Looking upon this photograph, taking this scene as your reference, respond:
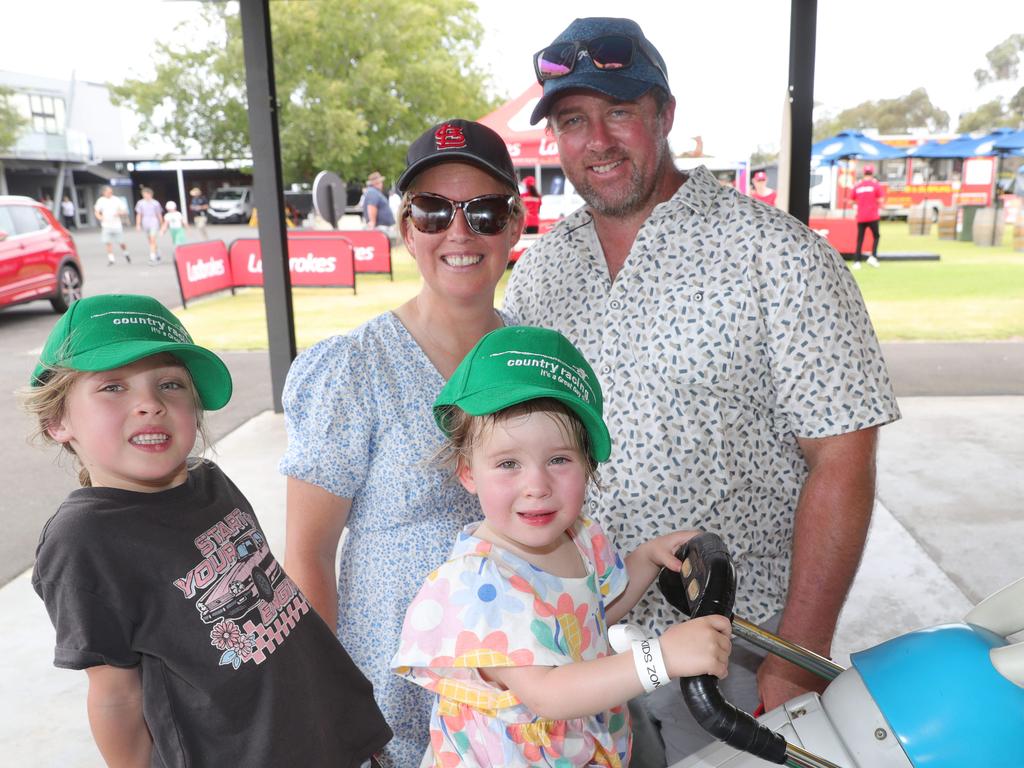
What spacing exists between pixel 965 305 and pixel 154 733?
44.8 ft

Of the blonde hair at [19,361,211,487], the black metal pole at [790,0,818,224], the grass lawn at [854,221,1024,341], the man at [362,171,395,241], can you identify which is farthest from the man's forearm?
the man at [362,171,395,241]

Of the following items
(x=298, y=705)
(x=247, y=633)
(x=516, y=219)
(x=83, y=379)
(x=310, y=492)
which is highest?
(x=516, y=219)

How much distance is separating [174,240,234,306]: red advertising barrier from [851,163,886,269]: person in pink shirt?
11847 mm

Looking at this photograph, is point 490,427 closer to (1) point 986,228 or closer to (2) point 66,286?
(2) point 66,286

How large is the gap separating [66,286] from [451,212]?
44.9 feet

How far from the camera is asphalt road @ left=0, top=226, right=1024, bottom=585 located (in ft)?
17.9

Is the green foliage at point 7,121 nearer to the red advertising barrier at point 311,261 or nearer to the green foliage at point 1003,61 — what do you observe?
the red advertising barrier at point 311,261

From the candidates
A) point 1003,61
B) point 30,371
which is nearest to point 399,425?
point 30,371

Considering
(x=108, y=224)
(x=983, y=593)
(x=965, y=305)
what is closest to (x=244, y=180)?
(x=108, y=224)

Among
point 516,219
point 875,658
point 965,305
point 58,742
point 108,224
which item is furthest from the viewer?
point 108,224

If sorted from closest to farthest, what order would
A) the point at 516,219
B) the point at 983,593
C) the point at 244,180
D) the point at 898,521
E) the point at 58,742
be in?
1. the point at 516,219
2. the point at 58,742
3. the point at 983,593
4. the point at 898,521
5. the point at 244,180

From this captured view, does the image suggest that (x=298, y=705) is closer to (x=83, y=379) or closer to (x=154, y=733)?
(x=154, y=733)

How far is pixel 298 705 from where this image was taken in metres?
1.61

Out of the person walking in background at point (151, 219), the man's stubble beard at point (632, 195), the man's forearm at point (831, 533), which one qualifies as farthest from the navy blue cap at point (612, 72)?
the person walking in background at point (151, 219)
